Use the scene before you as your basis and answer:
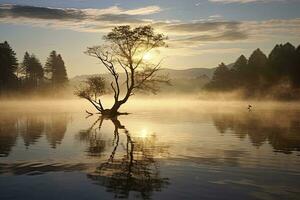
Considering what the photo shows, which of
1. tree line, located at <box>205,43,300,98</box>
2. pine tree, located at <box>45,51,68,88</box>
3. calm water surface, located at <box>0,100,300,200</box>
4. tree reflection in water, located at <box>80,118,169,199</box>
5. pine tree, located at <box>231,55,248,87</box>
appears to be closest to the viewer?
calm water surface, located at <box>0,100,300,200</box>

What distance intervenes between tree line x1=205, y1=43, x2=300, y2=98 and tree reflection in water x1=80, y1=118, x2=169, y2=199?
297 feet

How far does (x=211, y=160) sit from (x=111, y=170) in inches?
205

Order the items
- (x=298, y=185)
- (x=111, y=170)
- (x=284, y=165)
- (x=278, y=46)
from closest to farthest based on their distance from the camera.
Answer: (x=298, y=185) < (x=111, y=170) < (x=284, y=165) < (x=278, y=46)

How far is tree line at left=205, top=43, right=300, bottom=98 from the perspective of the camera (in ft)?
355

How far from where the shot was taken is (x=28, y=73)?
132m

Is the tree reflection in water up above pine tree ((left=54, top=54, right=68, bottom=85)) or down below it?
below

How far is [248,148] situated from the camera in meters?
24.3

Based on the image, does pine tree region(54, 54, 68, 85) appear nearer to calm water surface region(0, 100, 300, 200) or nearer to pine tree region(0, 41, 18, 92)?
pine tree region(0, 41, 18, 92)

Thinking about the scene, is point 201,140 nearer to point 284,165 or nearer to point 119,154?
point 119,154

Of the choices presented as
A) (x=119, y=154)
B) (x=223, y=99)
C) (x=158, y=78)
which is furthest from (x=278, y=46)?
(x=119, y=154)

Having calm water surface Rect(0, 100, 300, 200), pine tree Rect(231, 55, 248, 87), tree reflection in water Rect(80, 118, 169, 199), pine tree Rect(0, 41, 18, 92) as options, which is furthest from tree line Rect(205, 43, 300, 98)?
tree reflection in water Rect(80, 118, 169, 199)

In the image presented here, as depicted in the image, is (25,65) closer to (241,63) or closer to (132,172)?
(241,63)

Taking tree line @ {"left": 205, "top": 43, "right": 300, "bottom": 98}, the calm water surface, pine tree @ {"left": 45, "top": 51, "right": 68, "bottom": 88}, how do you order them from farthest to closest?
pine tree @ {"left": 45, "top": 51, "right": 68, "bottom": 88} → tree line @ {"left": 205, "top": 43, "right": 300, "bottom": 98} → the calm water surface

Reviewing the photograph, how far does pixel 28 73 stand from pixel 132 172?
122 m
